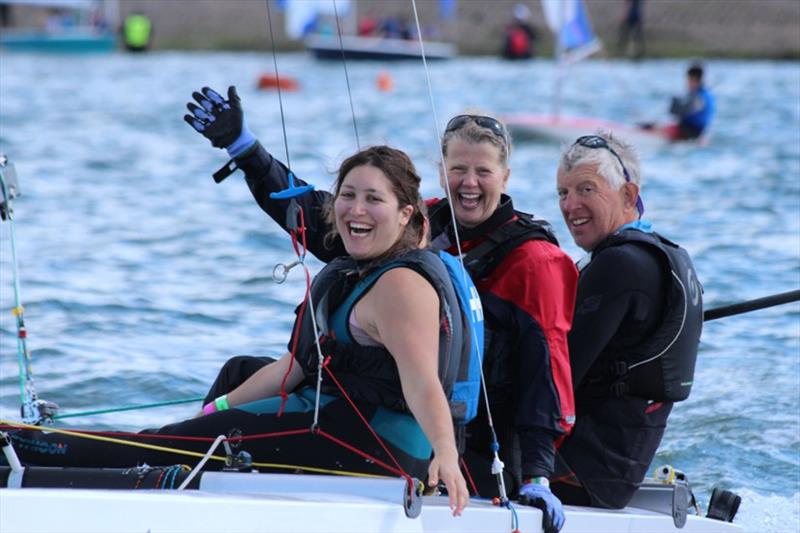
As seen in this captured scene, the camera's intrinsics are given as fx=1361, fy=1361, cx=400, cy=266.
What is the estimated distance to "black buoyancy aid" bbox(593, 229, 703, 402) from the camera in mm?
2932

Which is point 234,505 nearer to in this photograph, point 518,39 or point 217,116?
point 217,116

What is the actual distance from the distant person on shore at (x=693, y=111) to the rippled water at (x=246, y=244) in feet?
0.67

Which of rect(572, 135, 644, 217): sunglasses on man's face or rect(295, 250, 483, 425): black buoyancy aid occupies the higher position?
rect(572, 135, 644, 217): sunglasses on man's face

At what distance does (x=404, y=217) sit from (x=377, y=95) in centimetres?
1816

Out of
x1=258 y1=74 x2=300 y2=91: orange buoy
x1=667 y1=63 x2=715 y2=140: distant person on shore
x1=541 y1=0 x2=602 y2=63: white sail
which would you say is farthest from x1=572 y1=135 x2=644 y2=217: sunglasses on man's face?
x1=258 y1=74 x2=300 y2=91: orange buoy

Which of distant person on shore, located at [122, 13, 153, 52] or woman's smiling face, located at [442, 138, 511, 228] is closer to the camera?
woman's smiling face, located at [442, 138, 511, 228]

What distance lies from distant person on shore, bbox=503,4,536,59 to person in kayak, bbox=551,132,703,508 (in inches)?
1066

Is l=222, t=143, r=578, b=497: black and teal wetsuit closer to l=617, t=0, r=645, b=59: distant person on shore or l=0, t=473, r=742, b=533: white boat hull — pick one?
l=0, t=473, r=742, b=533: white boat hull

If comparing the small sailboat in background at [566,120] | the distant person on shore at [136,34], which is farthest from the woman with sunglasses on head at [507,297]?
the distant person on shore at [136,34]

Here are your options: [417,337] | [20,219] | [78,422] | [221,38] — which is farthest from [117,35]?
[417,337]

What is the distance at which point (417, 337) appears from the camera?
2.39 metres

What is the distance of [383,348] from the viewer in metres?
2.52

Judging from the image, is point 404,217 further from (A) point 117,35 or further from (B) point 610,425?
(A) point 117,35

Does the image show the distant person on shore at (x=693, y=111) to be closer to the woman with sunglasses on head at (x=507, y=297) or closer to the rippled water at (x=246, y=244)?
the rippled water at (x=246, y=244)
